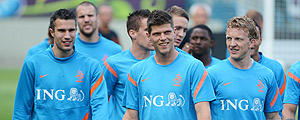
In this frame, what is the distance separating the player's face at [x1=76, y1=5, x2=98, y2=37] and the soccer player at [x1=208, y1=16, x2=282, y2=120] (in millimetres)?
2965

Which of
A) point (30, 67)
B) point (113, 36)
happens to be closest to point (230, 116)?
point (30, 67)

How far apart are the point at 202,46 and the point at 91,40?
1658 millimetres

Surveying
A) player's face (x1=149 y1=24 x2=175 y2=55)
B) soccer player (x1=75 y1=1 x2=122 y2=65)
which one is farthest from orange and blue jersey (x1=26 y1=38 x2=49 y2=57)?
player's face (x1=149 y1=24 x2=175 y2=55)

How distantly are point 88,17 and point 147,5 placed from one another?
19.6 metres

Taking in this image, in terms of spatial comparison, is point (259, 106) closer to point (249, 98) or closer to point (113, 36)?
point (249, 98)

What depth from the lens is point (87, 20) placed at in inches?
317

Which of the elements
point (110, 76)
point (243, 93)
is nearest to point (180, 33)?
point (110, 76)

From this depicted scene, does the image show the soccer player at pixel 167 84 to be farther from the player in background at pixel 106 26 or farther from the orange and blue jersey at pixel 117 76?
the player in background at pixel 106 26

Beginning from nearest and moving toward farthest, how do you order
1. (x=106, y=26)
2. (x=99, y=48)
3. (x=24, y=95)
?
(x=24, y=95), (x=99, y=48), (x=106, y=26)

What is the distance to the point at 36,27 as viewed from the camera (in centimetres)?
2775

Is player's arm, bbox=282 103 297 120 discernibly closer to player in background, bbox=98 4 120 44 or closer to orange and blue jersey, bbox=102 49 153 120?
orange and blue jersey, bbox=102 49 153 120

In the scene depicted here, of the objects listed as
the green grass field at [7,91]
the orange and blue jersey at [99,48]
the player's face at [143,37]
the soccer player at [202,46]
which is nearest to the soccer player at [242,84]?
the player's face at [143,37]

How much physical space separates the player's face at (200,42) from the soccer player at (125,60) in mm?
891

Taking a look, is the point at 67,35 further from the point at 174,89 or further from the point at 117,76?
the point at 174,89
